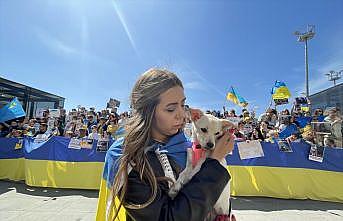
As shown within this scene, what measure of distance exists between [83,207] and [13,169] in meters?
3.98

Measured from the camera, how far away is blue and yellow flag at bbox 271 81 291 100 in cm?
1138

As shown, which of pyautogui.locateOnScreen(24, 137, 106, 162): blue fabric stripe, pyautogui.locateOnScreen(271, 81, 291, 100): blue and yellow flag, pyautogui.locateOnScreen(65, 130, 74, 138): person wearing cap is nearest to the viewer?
pyautogui.locateOnScreen(24, 137, 106, 162): blue fabric stripe

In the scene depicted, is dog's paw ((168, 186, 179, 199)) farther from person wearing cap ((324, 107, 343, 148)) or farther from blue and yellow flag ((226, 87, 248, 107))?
blue and yellow flag ((226, 87, 248, 107))

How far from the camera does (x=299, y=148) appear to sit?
567cm

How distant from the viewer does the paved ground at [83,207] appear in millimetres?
4336

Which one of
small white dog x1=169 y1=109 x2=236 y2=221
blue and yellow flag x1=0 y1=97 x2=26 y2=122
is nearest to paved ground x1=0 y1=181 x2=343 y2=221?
small white dog x1=169 y1=109 x2=236 y2=221

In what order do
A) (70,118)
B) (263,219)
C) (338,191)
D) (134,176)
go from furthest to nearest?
(70,118) → (338,191) → (263,219) → (134,176)

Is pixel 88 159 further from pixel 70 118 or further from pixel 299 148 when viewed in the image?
pixel 299 148

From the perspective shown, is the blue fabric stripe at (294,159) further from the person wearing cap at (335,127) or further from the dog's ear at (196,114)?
the dog's ear at (196,114)

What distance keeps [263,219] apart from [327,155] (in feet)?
8.23

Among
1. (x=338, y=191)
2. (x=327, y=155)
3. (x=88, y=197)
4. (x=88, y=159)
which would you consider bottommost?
(x=88, y=197)

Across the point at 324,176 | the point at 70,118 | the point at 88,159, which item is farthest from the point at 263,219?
the point at 70,118

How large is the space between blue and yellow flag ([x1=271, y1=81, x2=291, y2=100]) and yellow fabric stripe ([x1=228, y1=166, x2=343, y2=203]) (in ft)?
21.6

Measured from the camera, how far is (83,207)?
15.7 ft
